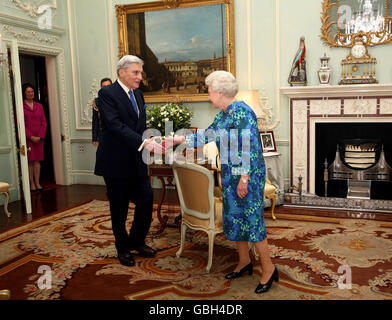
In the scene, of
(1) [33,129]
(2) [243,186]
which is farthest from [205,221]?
(1) [33,129]

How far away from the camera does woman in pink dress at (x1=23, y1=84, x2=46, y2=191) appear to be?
20.9ft

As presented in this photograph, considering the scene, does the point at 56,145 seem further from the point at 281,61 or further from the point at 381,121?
the point at 381,121

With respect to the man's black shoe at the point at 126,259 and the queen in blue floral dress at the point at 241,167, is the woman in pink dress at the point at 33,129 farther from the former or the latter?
the queen in blue floral dress at the point at 241,167

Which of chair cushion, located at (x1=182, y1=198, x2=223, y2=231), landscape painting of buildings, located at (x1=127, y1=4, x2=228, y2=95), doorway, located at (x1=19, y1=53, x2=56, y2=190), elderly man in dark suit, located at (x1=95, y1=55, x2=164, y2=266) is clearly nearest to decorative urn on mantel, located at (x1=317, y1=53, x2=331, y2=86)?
landscape painting of buildings, located at (x1=127, y1=4, x2=228, y2=95)

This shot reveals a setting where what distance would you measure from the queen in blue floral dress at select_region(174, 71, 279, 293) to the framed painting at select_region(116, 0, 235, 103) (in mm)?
3274

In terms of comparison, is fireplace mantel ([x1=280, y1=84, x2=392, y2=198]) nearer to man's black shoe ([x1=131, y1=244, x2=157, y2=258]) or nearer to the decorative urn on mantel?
the decorative urn on mantel

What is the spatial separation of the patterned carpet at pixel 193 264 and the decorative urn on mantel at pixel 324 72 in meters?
1.95

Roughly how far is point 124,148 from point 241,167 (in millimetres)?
1074

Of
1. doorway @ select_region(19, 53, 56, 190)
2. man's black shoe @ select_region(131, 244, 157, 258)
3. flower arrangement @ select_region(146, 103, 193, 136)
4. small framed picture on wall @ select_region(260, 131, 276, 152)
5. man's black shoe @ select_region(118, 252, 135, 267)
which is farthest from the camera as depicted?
doorway @ select_region(19, 53, 56, 190)

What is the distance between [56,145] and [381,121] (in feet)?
17.9

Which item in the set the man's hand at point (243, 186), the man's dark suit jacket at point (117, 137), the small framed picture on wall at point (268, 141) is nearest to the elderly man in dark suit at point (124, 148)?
the man's dark suit jacket at point (117, 137)

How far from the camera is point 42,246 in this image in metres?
3.81

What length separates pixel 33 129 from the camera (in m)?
6.46

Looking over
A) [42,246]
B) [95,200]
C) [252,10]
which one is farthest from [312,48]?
[42,246]
